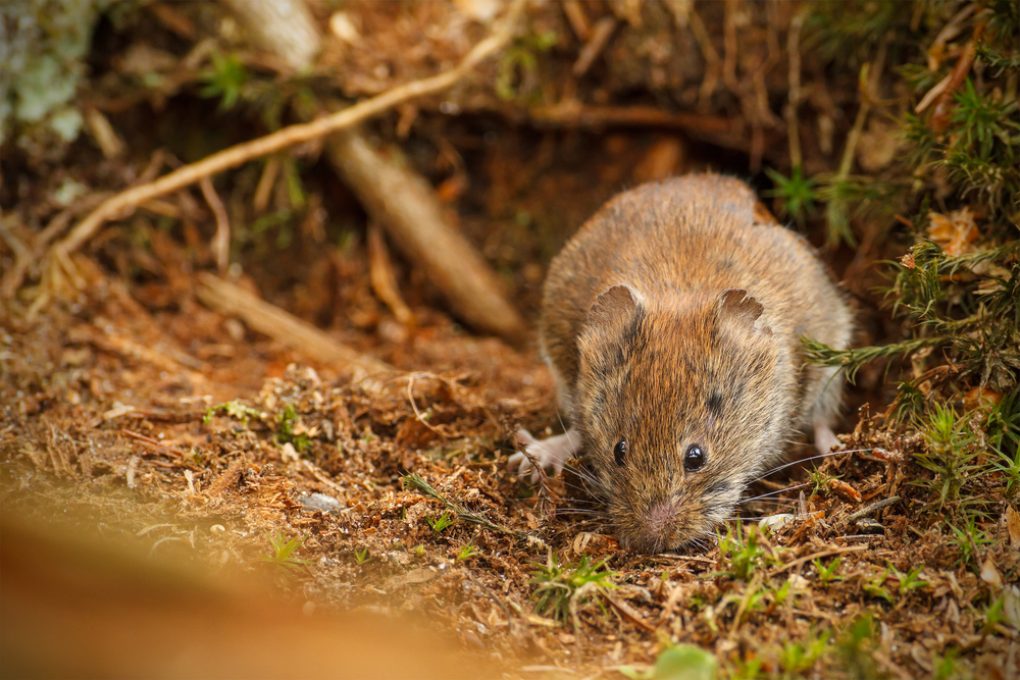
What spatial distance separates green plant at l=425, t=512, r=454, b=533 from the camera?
4.28m

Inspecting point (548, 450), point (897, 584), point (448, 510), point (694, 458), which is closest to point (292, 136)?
point (548, 450)

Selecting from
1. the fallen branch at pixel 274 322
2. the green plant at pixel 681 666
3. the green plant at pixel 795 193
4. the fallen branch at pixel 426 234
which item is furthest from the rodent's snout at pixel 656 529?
the fallen branch at pixel 426 234

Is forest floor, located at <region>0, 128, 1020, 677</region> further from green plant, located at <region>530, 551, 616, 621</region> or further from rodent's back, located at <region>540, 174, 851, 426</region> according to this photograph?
rodent's back, located at <region>540, 174, 851, 426</region>

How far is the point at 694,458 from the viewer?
436 cm

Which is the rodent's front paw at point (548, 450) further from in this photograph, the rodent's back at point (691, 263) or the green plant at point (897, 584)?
the green plant at point (897, 584)

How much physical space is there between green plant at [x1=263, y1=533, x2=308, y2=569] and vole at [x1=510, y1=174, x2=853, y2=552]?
4.18ft

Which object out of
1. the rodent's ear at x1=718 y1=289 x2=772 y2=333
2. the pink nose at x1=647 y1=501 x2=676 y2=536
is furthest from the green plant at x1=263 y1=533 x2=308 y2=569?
the rodent's ear at x1=718 y1=289 x2=772 y2=333

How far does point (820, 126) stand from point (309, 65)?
4033 millimetres

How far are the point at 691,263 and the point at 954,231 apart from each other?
154 centimetres

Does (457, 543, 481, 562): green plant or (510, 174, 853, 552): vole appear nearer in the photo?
(457, 543, 481, 562): green plant

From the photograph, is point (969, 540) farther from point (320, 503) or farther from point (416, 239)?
point (416, 239)

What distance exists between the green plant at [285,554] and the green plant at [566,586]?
1058 mm

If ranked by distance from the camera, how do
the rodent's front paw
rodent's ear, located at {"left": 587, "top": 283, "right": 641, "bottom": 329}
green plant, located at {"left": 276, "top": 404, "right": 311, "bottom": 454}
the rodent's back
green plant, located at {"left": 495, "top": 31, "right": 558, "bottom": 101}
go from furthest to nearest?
green plant, located at {"left": 495, "top": 31, "right": 558, "bottom": 101} < the rodent's back < green plant, located at {"left": 276, "top": 404, "right": 311, "bottom": 454} < the rodent's front paw < rodent's ear, located at {"left": 587, "top": 283, "right": 641, "bottom": 329}

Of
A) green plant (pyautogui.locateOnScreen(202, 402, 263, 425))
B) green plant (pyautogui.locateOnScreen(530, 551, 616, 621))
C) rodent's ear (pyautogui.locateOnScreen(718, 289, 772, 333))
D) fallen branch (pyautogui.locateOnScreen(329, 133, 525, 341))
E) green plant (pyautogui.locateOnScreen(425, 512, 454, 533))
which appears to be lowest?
green plant (pyautogui.locateOnScreen(530, 551, 616, 621))
